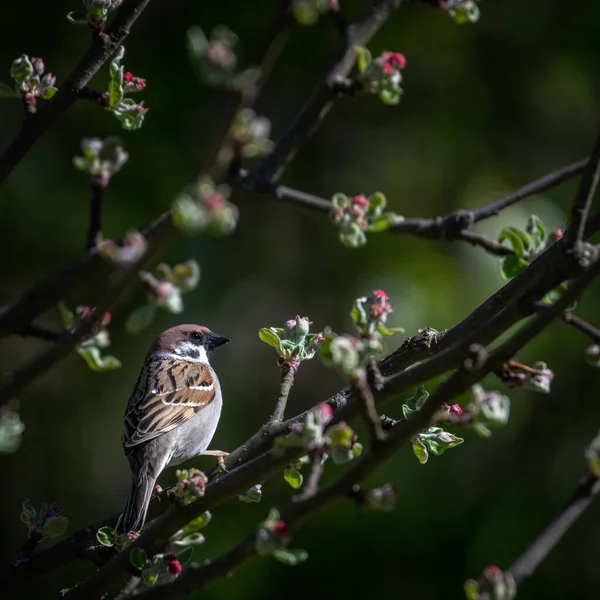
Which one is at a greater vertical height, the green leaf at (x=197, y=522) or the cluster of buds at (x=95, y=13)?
the cluster of buds at (x=95, y=13)

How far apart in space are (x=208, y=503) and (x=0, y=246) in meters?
3.56

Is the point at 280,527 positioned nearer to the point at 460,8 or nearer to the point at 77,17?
the point at 460,8

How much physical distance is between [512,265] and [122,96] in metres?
0.72

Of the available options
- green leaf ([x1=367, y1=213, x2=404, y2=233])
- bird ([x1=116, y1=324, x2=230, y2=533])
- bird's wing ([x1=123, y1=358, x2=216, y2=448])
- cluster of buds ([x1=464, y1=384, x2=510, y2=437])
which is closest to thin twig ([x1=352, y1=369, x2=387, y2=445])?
cluster of buds ([x1=464, y1=384, x2=510, y2=437])

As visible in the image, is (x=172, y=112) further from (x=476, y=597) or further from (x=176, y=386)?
(x=476, y=597)

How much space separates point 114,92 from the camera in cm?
158

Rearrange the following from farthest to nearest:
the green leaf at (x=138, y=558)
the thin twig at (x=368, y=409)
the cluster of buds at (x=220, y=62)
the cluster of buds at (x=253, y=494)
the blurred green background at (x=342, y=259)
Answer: the blurred green background at (x=342, y=259) → the cluster of buds at (x=253, y=494) → the green leaf at (x=138, y=558) → the thin twig at (x=368, y=409) → the cluster of buds at (x=220, y=62)

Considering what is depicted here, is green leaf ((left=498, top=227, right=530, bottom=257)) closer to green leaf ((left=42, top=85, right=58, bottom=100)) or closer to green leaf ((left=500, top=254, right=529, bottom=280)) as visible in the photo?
green leaf ((left=500, top=254, right=529, bottom=280))

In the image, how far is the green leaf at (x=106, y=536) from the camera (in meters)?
1.64

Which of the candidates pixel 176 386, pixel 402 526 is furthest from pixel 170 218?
pixel 402 526

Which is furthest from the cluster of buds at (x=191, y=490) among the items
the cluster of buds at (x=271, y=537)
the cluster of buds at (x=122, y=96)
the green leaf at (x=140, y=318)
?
the cluster of buds at (x=122, y=96)

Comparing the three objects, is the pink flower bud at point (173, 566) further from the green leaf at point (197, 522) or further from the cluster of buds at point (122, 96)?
the cluster of buds at point (122, 96)

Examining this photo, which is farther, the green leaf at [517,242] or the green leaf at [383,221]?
the green leaf at [517,242]

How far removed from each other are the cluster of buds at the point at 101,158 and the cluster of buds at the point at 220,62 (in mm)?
261
